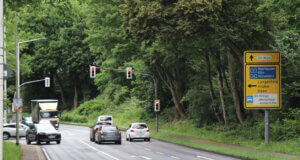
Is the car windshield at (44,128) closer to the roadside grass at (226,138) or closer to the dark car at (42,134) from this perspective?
the dark car at (42,134)

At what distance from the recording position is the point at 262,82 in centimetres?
2758

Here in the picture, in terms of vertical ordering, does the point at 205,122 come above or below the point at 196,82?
below

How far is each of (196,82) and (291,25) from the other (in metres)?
15.0

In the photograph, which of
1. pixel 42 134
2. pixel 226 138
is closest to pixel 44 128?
pixel 42 134

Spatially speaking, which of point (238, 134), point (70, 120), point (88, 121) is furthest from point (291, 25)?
point (70, 120)

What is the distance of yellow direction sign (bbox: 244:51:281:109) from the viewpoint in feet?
→ 89.6

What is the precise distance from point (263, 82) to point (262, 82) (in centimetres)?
5

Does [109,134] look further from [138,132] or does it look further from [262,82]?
[262,82]

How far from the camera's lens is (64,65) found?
85.6 m

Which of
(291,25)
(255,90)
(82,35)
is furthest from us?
(82,35)

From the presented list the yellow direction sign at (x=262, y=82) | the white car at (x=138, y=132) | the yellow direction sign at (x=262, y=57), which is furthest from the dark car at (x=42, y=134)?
the yellow direction sign at (x=262, y=57)

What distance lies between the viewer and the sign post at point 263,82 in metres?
27.3

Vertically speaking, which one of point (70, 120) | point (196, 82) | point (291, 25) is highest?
point (291, 25)

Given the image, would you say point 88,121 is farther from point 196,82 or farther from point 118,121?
point 196,82
